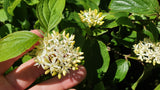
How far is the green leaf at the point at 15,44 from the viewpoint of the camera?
70 cm

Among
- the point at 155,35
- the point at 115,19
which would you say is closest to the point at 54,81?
the point at 115,19

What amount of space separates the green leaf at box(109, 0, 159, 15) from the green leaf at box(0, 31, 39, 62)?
21.6 inches

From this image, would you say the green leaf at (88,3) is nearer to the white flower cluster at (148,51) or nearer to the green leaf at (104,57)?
the green leaf at (104,57)

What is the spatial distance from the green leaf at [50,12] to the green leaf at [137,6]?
0.35 metres

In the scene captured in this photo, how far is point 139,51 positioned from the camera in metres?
1.13

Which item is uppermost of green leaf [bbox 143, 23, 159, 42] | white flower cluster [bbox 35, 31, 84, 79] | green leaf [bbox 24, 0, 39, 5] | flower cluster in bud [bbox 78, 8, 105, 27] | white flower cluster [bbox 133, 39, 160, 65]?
green leaf [bbox 24, 0, 39, 5]

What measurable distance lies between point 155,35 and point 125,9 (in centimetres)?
28

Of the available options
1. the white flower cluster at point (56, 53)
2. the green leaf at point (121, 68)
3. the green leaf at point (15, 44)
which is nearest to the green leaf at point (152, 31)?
the green leaf at point (121, 68)

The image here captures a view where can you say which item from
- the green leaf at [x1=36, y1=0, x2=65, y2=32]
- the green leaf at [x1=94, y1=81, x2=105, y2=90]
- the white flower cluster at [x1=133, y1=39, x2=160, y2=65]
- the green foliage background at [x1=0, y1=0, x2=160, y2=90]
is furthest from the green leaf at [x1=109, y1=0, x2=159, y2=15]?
the green leaf at [x1=94, y1=81, x2=105, y2=90]

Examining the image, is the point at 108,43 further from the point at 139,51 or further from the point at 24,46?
the point at 24,46

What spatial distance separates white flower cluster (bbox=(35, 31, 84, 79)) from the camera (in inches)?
32.6

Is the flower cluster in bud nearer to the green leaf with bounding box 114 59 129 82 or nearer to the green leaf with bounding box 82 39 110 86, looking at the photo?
the green leaf with bounding box 82 39 110 86

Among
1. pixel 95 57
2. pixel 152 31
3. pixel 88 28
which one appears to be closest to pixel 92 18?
pixel 88 28

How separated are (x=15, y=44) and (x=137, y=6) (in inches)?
28.8
